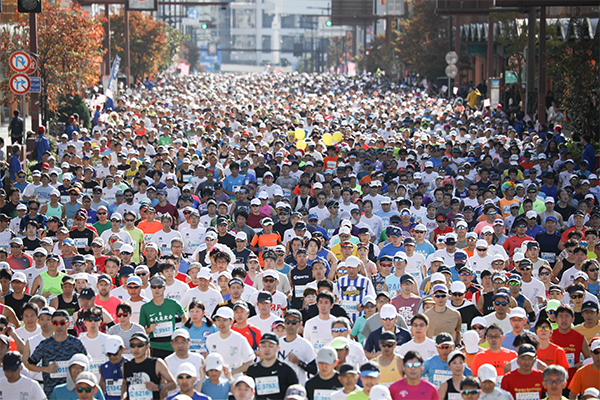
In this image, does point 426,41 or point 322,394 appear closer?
point 322,394

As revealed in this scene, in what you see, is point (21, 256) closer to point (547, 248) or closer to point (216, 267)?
point (216, 267)

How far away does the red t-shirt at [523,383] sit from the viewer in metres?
8.18

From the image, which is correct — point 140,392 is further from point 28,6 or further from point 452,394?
point 28,6

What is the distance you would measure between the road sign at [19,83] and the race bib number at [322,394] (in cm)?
1604

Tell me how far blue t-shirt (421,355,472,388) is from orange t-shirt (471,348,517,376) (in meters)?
0.35

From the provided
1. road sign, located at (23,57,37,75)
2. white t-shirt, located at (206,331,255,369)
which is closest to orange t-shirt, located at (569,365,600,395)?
white t-shirt, located at (206,331,255,369)

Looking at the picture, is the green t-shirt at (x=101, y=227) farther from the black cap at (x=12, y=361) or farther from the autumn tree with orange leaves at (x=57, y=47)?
the autumn tree with orange leaves at (x=57, y=47)

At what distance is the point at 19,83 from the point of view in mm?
22203

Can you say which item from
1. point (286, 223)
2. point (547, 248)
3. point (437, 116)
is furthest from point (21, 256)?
point (437, 116)

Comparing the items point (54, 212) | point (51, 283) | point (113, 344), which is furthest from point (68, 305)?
point (54, 212)

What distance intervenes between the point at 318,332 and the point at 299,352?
829mm

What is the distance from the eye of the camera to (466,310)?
34.0 feet

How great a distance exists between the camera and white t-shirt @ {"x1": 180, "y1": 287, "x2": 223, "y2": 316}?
10.7m

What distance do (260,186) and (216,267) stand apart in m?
6.21
